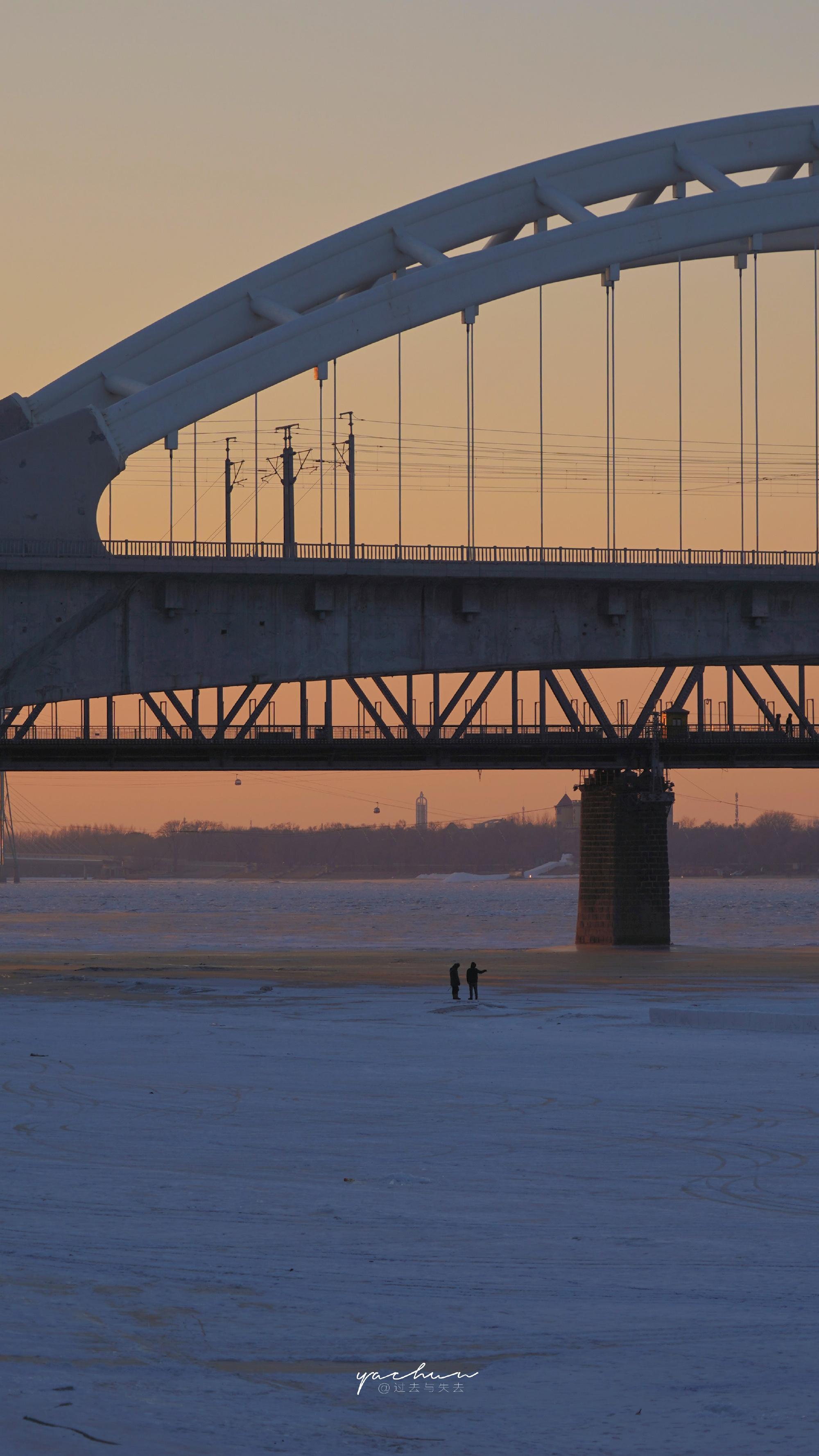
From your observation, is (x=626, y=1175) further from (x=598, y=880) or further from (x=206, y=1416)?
(x=598, y=880)

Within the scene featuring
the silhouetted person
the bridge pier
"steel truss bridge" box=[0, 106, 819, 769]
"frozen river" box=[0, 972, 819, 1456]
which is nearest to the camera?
"frozen river" box=[0, 972, 819, 1456]

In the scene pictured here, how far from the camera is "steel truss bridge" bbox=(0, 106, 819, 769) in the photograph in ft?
145

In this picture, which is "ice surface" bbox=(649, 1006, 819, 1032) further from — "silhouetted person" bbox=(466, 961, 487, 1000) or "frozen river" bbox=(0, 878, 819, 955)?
"frozen river" bbox=(0, 878, 819, 955)

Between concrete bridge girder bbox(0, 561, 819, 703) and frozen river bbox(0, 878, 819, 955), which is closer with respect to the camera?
concrete bridge girder bbox(0, 561, 819, 703)

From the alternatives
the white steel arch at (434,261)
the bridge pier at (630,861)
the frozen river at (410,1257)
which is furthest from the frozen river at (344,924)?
the frozen river at (410,1257)

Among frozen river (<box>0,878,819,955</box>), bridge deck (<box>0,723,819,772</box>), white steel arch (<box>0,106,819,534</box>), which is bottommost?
frozen river (<box>0,878,819,955</box>)

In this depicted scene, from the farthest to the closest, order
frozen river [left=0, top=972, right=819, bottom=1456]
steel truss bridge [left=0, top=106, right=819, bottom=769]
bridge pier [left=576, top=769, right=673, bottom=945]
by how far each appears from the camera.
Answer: bridge pier [left=576, top=769, right=673, bottom=945] → steel truss bridge [left=0, top=106, right=819, bottom=769] → frozen river [left=0, top=972, right=819, bottom=1456]

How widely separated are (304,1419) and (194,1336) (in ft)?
4.34

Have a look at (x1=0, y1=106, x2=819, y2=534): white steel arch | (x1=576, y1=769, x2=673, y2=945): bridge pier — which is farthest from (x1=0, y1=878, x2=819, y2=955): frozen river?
(x1=0, y1=106, x2=819, y2=534): white steel arch

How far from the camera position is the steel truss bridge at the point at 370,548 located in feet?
145

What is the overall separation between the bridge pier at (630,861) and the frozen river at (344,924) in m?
4.21

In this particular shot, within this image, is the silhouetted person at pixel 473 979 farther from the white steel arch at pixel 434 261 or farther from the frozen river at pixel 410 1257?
the white steel arch at pixel 434 261

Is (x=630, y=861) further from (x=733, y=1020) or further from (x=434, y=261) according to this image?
(x=733, y=1020)

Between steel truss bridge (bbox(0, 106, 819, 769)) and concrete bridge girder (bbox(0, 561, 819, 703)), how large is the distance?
0.20 feet
